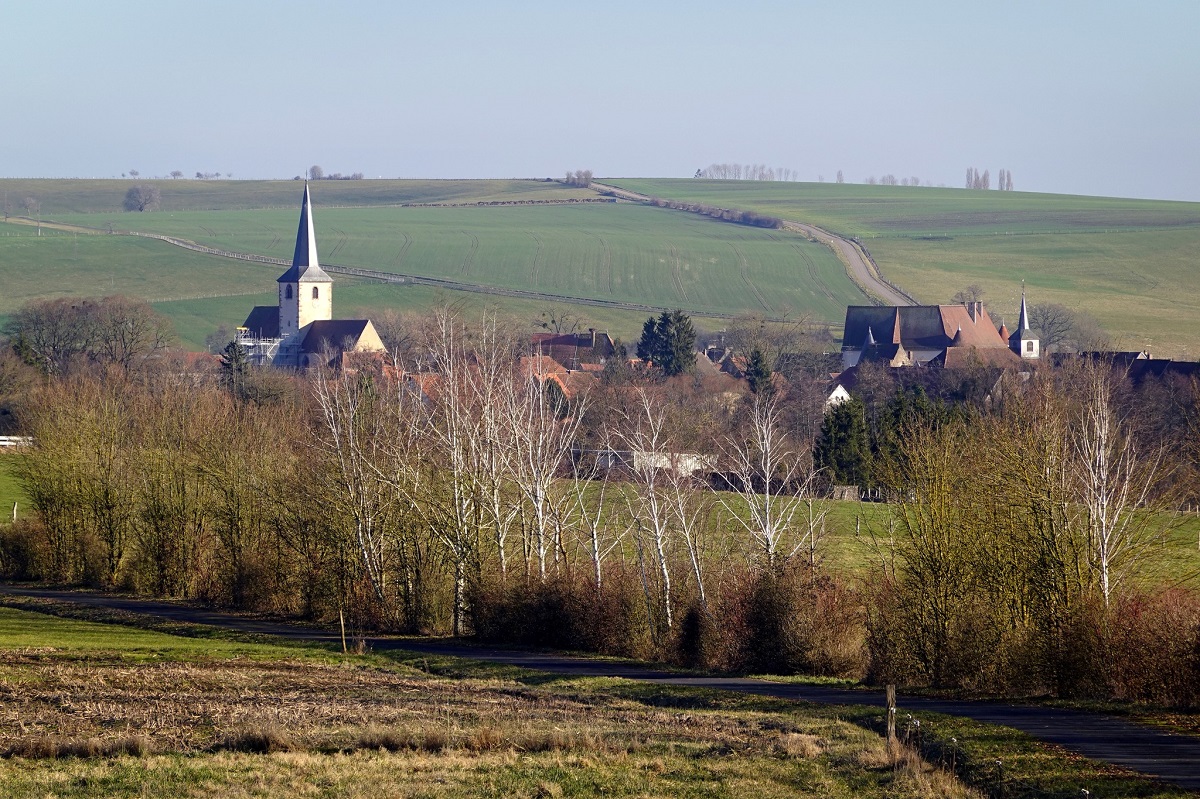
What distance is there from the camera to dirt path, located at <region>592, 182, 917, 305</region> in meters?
141

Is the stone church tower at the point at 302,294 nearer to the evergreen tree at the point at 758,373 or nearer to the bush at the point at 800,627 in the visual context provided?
the evergreen tree at the point at 758,373

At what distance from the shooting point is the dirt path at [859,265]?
463ft

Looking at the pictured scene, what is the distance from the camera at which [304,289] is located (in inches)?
4975

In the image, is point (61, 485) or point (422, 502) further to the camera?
point (61, 485)

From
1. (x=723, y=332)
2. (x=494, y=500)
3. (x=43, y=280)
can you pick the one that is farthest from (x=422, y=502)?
(x=43, y=280)

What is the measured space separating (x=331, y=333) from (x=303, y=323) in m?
6.24

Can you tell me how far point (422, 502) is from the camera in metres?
31.1

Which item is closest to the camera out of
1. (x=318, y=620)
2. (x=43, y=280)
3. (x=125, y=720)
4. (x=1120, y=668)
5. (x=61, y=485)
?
(x=125, y=720)

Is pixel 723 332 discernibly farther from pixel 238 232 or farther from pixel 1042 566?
pixel 1042 566

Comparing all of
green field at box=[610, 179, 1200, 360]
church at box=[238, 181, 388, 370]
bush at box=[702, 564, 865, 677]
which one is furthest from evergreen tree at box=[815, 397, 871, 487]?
church at box=[238, 181, 388, 370]

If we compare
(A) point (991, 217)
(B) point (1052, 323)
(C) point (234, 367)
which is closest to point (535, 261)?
(B) point (1052, 323)

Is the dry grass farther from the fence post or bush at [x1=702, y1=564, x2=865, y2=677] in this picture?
bush at [x1=702, y1=564, x2=865, y2=677]

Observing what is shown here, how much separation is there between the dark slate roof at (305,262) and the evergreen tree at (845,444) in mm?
77447

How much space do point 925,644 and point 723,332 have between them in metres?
108
